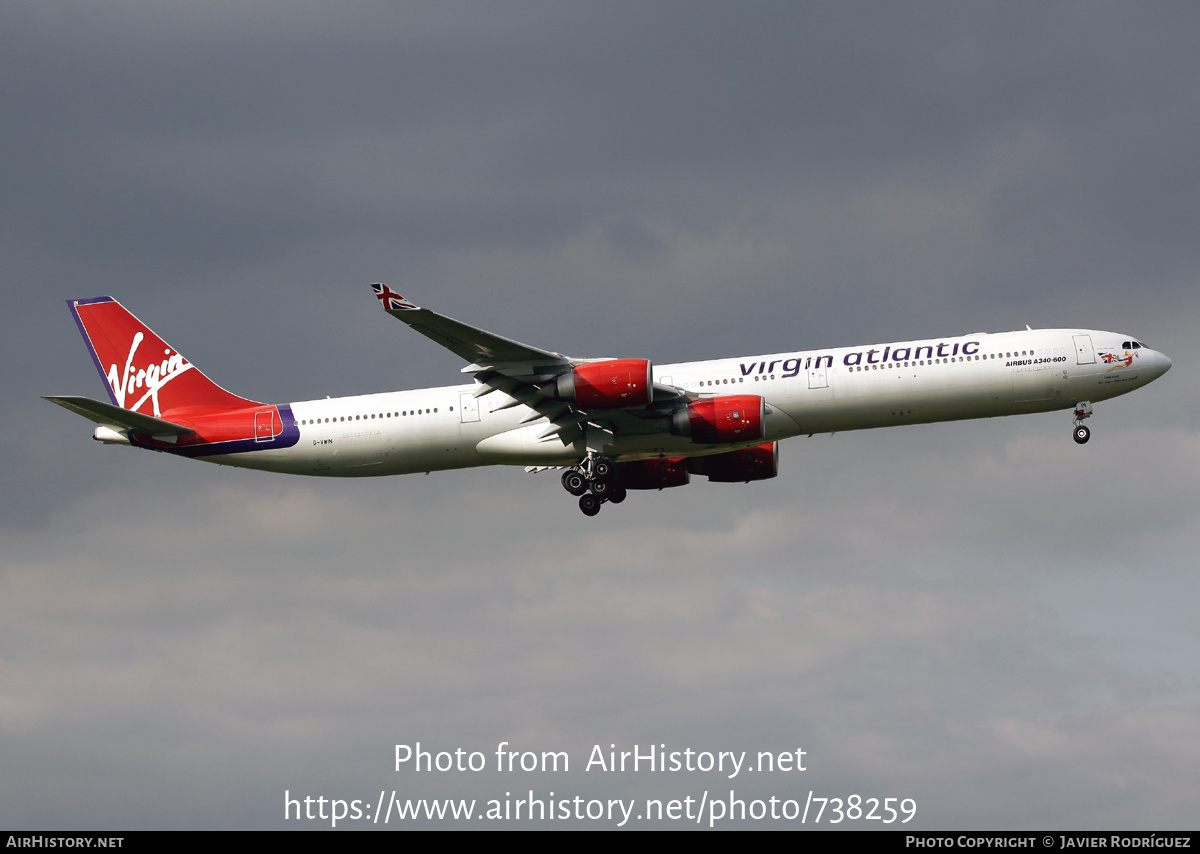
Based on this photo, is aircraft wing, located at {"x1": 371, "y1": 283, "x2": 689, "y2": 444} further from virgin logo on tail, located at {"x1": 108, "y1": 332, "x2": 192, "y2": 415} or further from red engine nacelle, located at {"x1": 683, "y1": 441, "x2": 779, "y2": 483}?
virgin logo on tail, located at {"x1": 108, "y1": 332, "x2": 192, "y2": 415}

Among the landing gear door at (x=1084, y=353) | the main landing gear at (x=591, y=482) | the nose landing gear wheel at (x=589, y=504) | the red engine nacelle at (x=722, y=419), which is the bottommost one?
the nose landing gear wheel at (x=589, y=504)

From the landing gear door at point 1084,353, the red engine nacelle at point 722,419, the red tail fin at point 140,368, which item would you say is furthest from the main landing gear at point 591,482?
the landing gear door at point 1084,353

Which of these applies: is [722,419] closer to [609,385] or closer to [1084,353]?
[609,385]

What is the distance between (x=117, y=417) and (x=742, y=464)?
28.4 m

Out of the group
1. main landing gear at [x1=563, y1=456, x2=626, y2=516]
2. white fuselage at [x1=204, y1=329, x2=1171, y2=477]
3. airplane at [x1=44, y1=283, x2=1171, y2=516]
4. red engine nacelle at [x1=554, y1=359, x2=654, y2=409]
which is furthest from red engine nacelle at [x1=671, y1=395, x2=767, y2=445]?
main landing gear at [x1=563, y1=456, x2=626, y2=516]

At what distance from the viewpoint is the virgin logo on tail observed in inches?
2628

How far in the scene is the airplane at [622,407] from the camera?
56469mm

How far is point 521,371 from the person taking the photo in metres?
55.9

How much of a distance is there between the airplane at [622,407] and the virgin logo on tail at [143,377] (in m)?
2.46

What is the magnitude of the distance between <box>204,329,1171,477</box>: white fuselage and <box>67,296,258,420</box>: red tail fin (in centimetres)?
696

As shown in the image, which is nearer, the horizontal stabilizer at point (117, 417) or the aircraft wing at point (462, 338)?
the aircraft wing at point (462, 338)

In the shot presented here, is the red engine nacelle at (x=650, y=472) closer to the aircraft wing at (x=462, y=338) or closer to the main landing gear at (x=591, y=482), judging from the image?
the main landing gear at (x=591, y=482)

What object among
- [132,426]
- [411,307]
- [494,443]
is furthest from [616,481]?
[132,426]

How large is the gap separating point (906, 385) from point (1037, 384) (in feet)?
19.0
